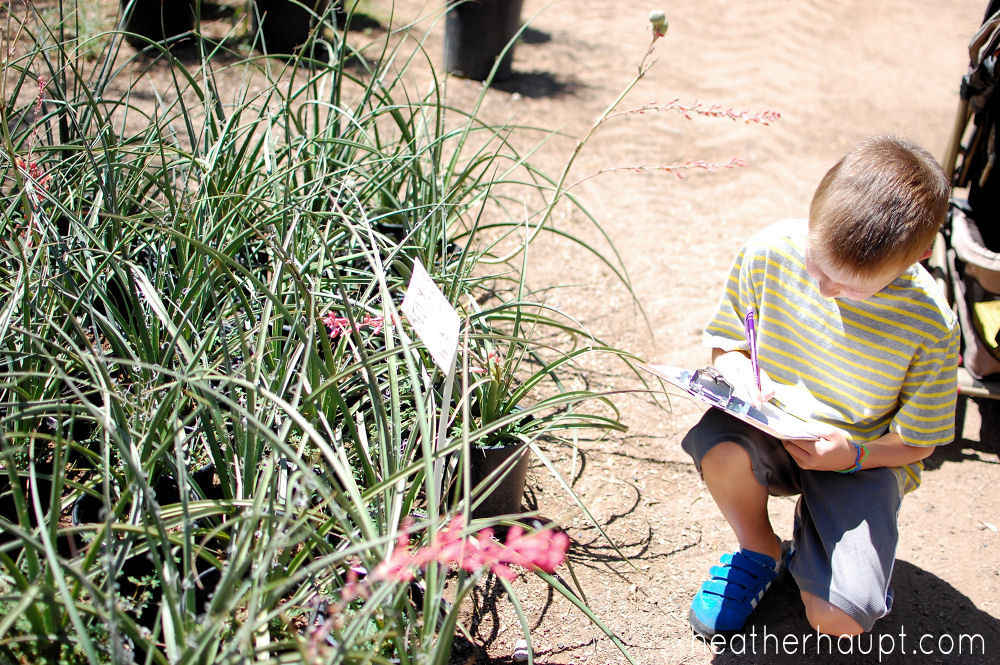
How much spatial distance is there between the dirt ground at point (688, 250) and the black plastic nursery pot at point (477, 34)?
121 millimetres

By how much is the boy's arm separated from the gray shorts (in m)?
0.05

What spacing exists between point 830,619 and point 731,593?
0.22m

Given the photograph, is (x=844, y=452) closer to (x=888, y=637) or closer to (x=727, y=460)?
(x=727, y=460)

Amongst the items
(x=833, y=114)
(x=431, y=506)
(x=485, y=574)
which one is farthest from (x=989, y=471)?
(x=833, y=114)

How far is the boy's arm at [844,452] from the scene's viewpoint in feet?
5.35

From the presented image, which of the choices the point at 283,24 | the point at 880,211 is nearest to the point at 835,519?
the point at 880,211

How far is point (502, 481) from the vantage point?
75.9 inches

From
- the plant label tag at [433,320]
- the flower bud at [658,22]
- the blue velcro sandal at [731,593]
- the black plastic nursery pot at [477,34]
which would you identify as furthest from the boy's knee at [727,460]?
the black plastic nursery pot at [477,34]

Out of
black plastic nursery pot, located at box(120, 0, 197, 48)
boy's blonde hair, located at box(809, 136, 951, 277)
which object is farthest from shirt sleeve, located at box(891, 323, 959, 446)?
black plastic nursery pot, located at box(120, 0, 197, 48)

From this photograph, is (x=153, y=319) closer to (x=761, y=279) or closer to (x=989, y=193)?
(x=761, y=279)

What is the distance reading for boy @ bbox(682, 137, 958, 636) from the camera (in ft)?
5.13

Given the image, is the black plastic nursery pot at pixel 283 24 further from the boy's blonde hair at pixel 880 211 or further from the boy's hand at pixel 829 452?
the boy's hand at pixel 829 452

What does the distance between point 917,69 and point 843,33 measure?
807mm

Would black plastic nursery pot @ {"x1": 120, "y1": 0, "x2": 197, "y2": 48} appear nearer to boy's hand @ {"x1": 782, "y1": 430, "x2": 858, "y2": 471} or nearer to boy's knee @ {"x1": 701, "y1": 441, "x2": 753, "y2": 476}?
boy's knee @ {"x1": 701, "y1": 441, "x2": 753, "y2": 476}
